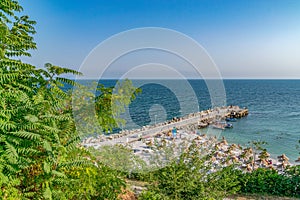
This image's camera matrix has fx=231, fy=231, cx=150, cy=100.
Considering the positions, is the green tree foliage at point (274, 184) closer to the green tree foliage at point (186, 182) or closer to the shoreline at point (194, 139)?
the shoreline at point (194, 139)

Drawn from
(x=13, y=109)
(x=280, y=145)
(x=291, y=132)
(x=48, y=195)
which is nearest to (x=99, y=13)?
(x=13, y=109)

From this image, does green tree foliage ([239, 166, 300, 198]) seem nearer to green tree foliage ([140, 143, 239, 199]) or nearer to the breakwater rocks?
green tree foliage ([140, 143, 239, 199])

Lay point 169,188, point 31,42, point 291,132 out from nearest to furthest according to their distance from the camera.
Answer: point 31,42, point 169,188, point 291,132

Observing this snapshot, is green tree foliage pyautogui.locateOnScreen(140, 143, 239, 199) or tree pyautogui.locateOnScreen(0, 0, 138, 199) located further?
green tree foliage pyautogui.locateOnScreen(140, 143, 239, 199)

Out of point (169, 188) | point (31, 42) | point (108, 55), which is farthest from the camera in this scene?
point (169, 188)

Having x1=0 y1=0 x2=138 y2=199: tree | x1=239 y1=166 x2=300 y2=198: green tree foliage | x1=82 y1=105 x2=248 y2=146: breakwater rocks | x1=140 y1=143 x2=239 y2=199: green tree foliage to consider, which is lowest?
x1=82 y1=105 x2=248 y2=146: breakwater rocks

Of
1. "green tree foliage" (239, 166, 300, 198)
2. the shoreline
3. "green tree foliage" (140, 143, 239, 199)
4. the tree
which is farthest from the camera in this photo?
"green tree foliage" (239, 166, 300, 198)

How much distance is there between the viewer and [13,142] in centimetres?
228

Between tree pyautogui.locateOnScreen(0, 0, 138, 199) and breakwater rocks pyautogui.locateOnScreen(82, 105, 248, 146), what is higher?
tree pyautogui.locateOnScreen(0, 0, 138, 199)

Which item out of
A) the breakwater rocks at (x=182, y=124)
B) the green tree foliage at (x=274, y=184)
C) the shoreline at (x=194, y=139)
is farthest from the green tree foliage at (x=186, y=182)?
the breakwater rocks at (x=182, y=124)

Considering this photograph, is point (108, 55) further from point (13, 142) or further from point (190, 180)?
point (190, 180)

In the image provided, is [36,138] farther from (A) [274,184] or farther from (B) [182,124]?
(B) [182,124]

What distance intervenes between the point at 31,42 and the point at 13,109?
1.33 metres

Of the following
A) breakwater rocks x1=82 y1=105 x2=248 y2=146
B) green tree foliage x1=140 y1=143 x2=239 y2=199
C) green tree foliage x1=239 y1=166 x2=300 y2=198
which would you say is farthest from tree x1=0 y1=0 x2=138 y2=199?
breakwater rocks x1=82 y1=105 x2=248 y2=146
